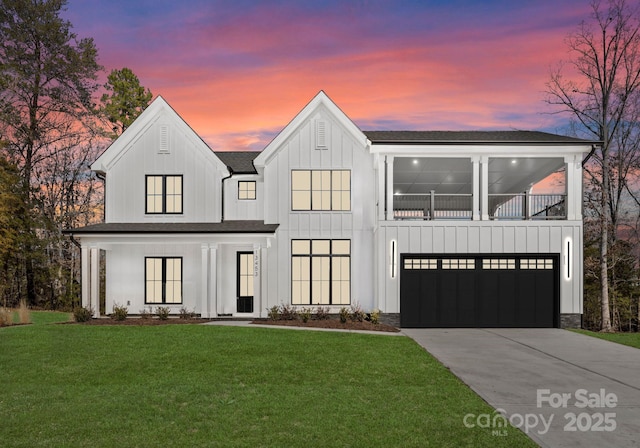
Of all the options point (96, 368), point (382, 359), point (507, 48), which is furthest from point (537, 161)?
point (96, 368)

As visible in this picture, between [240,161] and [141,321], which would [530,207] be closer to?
[240,161]

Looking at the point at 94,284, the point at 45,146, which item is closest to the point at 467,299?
the point at 94,284

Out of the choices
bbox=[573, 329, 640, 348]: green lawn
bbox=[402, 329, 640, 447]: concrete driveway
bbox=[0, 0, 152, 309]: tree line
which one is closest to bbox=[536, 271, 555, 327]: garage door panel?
bbox=[573, 329, 640, 348]: green lawn

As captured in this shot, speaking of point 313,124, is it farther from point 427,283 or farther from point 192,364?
point 192,364

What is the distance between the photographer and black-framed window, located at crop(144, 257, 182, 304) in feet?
66.3

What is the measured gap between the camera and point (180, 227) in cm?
1969

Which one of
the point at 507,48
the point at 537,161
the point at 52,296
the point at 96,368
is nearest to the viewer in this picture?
the point at 96,368

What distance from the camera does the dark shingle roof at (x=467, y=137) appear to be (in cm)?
1852

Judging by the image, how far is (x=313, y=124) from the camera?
20.0 meters

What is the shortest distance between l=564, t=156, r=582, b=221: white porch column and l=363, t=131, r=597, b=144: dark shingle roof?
821mm

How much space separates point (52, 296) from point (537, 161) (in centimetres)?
2993

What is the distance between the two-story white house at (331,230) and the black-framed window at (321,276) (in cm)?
4

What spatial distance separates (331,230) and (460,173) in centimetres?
658

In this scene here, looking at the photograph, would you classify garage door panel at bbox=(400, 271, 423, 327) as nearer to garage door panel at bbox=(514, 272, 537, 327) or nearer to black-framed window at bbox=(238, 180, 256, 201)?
garage door panel at bbox=(514, 272, 537, 327)
